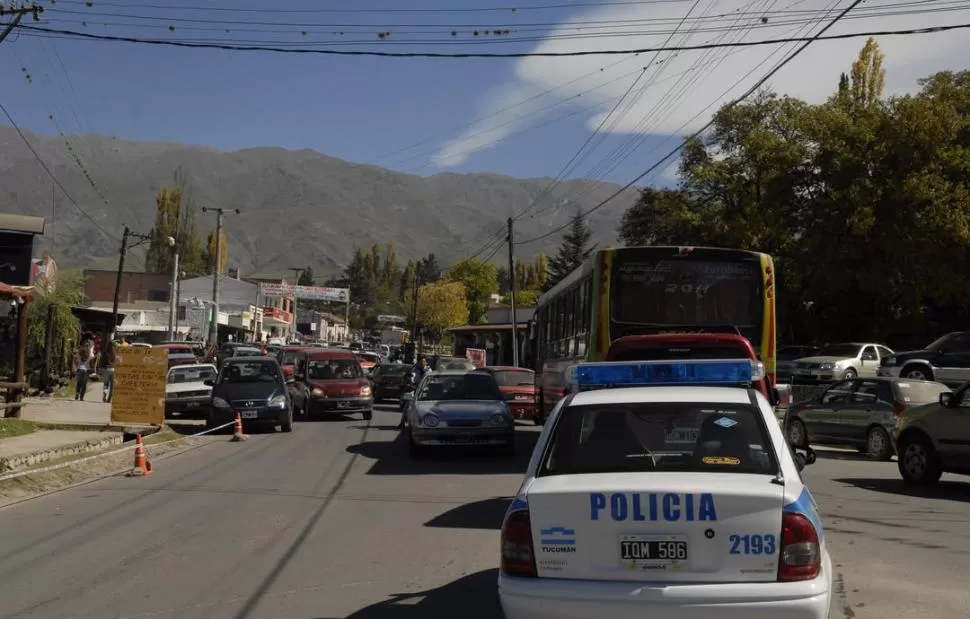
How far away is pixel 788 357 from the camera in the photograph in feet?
138

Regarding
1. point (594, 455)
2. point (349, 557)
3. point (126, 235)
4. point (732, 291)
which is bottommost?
point (349, 557)

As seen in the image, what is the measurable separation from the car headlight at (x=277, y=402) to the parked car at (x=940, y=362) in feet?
61.7

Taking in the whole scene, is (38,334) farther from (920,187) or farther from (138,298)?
(138,298)

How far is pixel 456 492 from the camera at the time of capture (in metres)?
13.2

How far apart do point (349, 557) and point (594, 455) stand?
3704mm

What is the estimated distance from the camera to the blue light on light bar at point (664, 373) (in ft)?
23.3

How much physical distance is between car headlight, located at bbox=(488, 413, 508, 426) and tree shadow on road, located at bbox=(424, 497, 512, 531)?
4.25 m

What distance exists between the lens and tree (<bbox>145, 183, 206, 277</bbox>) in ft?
375

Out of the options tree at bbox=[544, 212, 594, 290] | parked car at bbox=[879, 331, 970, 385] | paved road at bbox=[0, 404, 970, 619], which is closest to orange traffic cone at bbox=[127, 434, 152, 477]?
paved road at bbox=[0, 404, 970, 619]

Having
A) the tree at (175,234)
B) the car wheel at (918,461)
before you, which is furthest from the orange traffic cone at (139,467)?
the tree at (175,234)

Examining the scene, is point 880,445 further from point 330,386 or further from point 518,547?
point 518,547

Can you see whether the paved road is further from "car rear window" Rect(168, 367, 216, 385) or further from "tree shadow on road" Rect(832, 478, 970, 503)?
"car rear window" Rect(168, 367, 216, 385)

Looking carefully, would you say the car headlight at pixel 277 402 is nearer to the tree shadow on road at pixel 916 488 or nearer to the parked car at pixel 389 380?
the tree shadow on road at pixel 916 488

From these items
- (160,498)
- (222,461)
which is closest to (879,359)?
(222,461)
